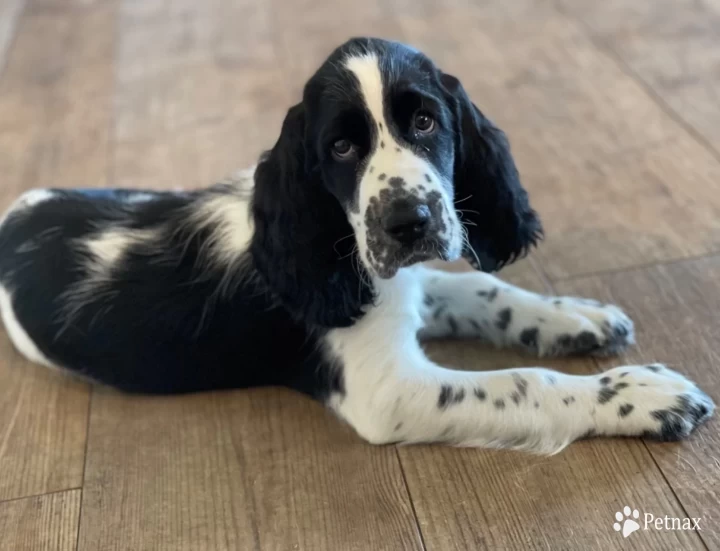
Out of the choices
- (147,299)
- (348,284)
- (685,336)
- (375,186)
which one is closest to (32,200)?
(147,299)

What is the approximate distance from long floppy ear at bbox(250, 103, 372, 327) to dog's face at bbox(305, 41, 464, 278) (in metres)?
0.08

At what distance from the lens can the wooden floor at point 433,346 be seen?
2.21m

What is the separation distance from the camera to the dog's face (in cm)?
207

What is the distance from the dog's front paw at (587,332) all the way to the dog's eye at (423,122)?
0.83 metres

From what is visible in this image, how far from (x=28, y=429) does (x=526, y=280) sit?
1788mm

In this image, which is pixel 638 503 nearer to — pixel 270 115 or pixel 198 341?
pixel 198 341

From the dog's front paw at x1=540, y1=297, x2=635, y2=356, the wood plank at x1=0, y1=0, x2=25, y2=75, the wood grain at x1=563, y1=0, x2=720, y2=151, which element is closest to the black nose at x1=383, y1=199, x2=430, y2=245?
the dog's front paw at x1=540, y1=297, x2=635, y2=356

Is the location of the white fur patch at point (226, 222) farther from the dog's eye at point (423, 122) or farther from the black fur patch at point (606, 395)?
the black fur patch at point (606, 395)

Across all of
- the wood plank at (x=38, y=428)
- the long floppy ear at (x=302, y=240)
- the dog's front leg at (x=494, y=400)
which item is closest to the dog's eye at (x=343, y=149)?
the long floppy ear at (x=302, y=240)

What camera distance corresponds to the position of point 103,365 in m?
2.56

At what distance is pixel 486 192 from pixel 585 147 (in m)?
1.42

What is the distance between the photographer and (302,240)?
2.29 m

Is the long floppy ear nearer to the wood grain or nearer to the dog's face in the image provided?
the dog's face

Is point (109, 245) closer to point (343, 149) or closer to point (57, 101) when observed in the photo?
point (343, 149)
